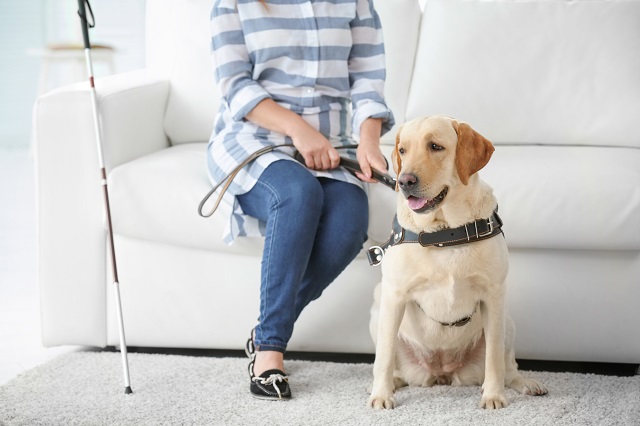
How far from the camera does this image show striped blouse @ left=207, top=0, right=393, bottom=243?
1977 millimetres

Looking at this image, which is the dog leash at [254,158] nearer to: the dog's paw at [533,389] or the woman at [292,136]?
the woman at [292,136]

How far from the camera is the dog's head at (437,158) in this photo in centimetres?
158

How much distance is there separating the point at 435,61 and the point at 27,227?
2.27 m

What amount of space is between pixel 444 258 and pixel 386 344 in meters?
0.23

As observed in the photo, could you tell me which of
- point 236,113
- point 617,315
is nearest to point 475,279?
point 617,315

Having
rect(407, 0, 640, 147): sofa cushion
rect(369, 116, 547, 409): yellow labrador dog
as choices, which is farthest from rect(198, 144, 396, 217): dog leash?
rect(407, 0, 640, 147): sofa cushion

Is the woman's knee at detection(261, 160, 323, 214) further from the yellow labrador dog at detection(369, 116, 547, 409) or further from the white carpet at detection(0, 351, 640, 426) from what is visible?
the white carpet at detection(0, 351, 640, 426)

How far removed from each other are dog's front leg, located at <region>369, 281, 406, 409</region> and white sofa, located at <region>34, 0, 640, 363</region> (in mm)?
333

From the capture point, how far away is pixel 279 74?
205 cm

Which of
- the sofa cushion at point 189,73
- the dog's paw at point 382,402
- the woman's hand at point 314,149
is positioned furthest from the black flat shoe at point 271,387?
the sofa cushion at point 189,73

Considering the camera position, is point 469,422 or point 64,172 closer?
point 469,422

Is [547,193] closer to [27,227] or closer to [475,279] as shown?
[475,279]

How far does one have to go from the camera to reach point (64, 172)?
82.8 inches

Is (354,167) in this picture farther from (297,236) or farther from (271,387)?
(271,387)
